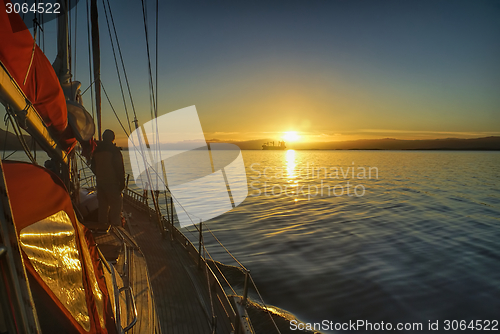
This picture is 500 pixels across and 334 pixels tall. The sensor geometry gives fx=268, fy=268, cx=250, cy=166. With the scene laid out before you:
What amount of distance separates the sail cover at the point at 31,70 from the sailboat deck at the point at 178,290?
11.2ft

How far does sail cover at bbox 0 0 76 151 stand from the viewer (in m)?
2.34

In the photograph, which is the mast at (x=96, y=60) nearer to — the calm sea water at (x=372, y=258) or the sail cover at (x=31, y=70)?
the sail cover at (x=31, y=70)

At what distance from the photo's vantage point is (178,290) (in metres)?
5.51

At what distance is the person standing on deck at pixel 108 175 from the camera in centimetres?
606

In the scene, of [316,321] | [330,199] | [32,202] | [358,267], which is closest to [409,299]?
[358,267]

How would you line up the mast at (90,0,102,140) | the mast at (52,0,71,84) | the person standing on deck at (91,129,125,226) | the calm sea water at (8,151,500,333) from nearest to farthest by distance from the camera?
1. the mast at (52,0,71,84)
2. the person standing on deck at (91,129,125,226)
3. the calm sea water at (8,151,500,333)
4. the mast at (90,0,102,140)

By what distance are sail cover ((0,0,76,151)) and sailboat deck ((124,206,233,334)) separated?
11.2 ft

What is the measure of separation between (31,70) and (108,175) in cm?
361

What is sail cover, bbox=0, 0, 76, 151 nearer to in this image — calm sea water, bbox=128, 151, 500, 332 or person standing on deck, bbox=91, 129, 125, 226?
person standing on deck, bbox=91, 129, 125, 226

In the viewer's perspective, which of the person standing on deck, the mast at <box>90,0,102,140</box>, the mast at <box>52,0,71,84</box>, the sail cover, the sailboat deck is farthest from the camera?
the mast at <box>90,0,102,140</box>

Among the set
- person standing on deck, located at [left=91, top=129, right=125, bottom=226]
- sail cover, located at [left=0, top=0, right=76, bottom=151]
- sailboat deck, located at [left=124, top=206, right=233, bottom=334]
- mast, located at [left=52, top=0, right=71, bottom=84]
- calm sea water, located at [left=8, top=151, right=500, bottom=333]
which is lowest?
calm sea water, located at [left=8, top=151, right=500, bottom=333]

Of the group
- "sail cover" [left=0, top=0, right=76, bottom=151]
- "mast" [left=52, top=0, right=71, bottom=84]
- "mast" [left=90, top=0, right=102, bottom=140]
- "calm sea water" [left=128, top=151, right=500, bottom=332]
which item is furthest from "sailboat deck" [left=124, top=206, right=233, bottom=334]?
"mast" [left=52, top=0, right=71, bottom=84]

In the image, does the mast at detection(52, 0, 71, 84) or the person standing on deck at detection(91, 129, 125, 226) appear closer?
the mast at detection(52, 0, 71, 84)

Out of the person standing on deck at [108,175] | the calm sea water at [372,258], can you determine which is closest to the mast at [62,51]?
the person standing on deck at [108,175]
